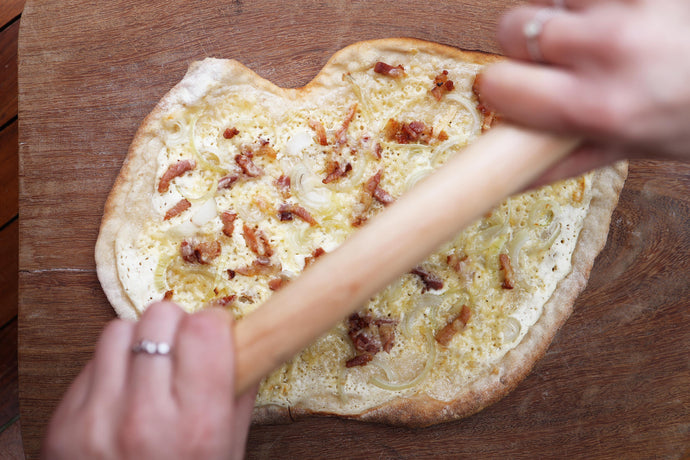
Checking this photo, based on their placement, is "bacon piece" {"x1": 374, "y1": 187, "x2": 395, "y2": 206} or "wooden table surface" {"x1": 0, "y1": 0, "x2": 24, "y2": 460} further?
"wooden table surface" {"x1": 0, "y1": 0, "x2": 24, "y2": 460}

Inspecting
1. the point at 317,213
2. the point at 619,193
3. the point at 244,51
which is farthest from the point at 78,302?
the point at 619,193

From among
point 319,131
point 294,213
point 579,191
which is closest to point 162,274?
point 294,213

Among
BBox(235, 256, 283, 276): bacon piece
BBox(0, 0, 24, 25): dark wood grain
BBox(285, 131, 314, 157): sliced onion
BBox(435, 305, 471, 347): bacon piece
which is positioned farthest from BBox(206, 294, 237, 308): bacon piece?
BBox(0, 0, 24, 25): dark wood grain

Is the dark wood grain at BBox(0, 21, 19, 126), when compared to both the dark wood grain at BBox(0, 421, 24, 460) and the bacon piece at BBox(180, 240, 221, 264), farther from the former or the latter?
the dark wood grain at BBox(0, 421, 24, 460)

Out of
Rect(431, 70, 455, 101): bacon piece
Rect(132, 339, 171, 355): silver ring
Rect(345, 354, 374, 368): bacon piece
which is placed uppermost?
Rect(431, 70, 455, 101): bacon piece

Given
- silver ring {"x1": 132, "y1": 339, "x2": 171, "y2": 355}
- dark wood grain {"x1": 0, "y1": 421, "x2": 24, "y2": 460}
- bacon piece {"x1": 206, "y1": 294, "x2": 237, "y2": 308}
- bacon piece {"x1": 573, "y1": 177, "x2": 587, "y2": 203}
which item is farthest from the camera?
dark wood grain {"x1": 0, "y1": 421, "x2": 24, "y2": 460}

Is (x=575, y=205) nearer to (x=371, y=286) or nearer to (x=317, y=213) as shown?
(x=317, y=213)
